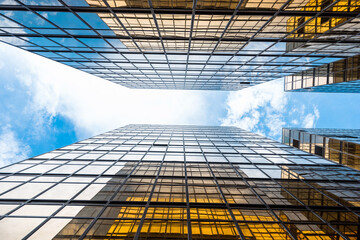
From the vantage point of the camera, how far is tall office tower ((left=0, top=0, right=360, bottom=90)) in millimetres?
12211

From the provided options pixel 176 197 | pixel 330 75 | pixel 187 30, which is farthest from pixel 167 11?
pixel 330 75

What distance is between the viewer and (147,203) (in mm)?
11789

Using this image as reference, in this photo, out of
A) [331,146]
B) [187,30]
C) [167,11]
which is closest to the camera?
[167,11]

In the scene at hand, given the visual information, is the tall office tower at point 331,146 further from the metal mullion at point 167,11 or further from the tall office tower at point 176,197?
the metal mullion at point 167,11

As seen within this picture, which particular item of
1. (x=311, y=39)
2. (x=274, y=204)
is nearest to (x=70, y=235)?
(x=274, y=204)

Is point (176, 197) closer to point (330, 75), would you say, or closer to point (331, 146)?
point (331, 146)

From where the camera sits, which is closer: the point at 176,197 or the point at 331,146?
the point at 176,197

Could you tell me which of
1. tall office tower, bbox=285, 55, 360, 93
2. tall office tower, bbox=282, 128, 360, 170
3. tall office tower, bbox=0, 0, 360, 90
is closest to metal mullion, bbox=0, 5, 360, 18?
tall office tower, bbox=0, 0, 360, 90

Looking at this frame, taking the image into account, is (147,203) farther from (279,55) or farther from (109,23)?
(279,55)

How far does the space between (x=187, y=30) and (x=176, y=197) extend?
38.6 ft

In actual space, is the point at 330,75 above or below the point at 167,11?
below

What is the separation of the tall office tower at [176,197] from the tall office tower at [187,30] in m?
→ 10.3

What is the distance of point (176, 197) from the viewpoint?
12414 mm

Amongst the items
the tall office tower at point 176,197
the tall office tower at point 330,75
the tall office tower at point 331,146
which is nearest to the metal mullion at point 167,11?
the tall office tower at point 176,197
